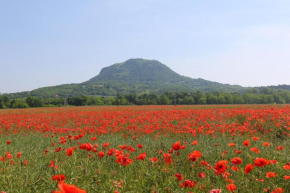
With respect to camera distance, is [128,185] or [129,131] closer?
[128,185]

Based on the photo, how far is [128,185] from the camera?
3.04 meters

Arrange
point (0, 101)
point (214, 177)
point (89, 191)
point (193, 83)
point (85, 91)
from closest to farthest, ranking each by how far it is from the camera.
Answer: point (89, 191) → point (214, 177) → point (0, 101) → point (85, 91) → point (193, 83)

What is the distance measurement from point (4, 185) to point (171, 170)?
1978 millimetres

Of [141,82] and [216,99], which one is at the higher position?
[141,82]

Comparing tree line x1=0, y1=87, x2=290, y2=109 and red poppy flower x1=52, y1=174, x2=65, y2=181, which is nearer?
red poppy flower x1=52, y1=174, x2=65, y2=181

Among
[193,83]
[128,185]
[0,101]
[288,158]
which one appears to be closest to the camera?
[128,185]

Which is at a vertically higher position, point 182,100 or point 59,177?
point 59,177

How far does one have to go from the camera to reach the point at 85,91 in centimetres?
14550

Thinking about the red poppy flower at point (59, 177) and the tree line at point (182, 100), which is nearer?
the red poppy flower at point (59, 177)

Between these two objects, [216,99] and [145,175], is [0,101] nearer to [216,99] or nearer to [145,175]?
[216,99]

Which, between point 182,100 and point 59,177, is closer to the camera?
point 59,177

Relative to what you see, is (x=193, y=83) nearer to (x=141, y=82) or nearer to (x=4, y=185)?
(x=141, y=82)

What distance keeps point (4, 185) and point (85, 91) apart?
479 feet

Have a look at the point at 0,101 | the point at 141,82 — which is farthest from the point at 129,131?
the point at 141,82
